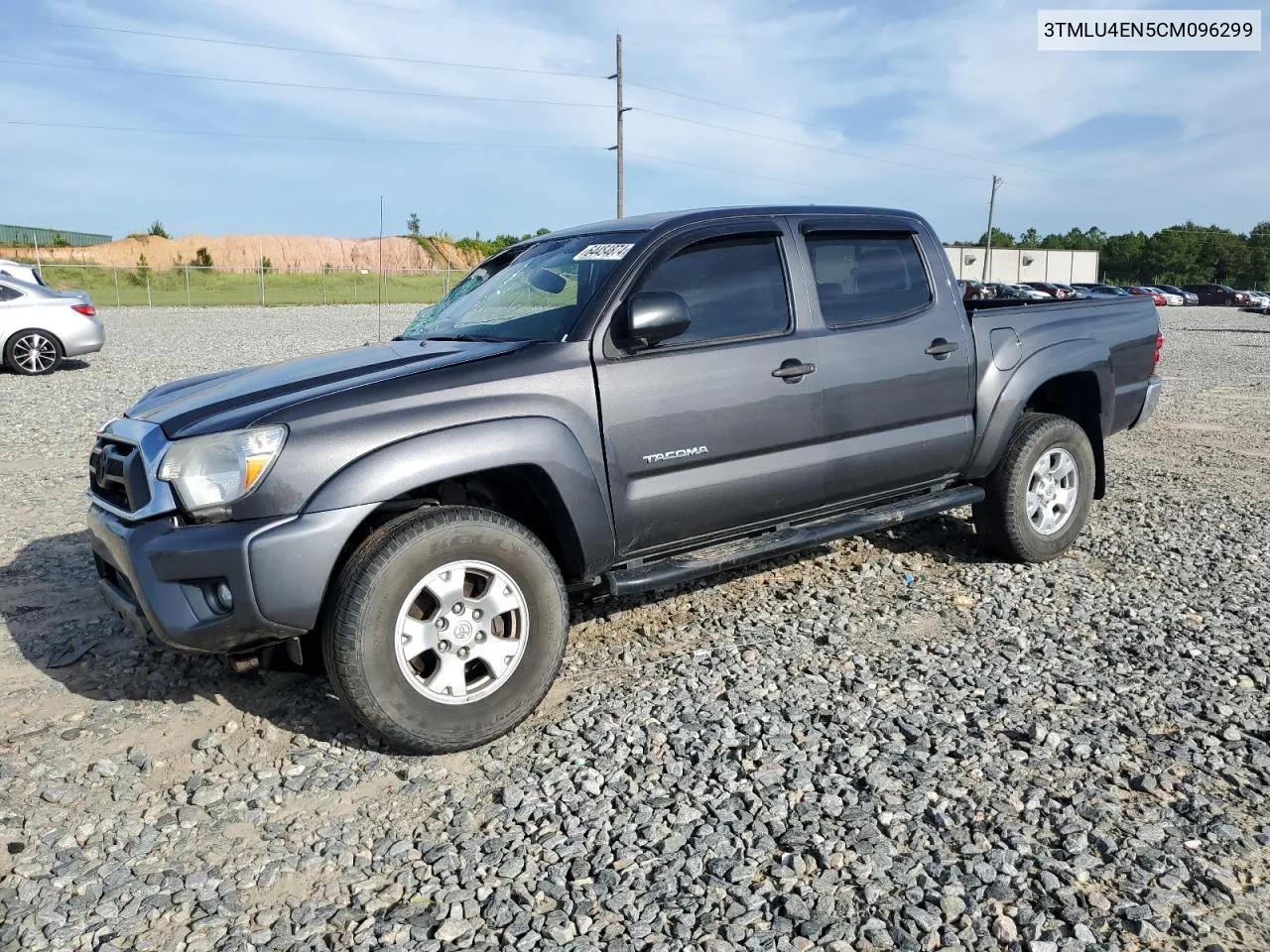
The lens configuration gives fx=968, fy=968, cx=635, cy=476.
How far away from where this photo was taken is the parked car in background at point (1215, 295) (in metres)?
53.9

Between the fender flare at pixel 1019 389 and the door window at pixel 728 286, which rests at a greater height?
the door window at pixel 728 286

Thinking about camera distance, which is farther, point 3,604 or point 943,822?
point 3,604

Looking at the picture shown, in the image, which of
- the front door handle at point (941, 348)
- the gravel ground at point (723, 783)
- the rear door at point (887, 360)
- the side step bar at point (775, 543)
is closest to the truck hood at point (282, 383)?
the side step bar at point (775, 543)

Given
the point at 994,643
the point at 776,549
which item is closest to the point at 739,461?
the point at 776,549

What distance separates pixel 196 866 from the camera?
9.20 ft

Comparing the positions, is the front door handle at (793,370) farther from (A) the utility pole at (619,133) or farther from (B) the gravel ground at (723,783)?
(A) the utility pole at (619,133)

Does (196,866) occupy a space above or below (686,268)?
below

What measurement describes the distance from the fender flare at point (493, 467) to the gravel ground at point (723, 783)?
0.72 metres

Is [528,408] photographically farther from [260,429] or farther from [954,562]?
[954,562]

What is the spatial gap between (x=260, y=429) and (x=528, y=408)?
2.99 feet

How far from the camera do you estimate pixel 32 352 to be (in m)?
14.3

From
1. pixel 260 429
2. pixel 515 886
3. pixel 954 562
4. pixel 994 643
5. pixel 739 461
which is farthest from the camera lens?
pixel 954 562

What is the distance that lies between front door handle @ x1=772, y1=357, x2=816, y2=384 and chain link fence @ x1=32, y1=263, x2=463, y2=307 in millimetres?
39616

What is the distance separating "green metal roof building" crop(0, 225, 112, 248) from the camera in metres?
58.7
